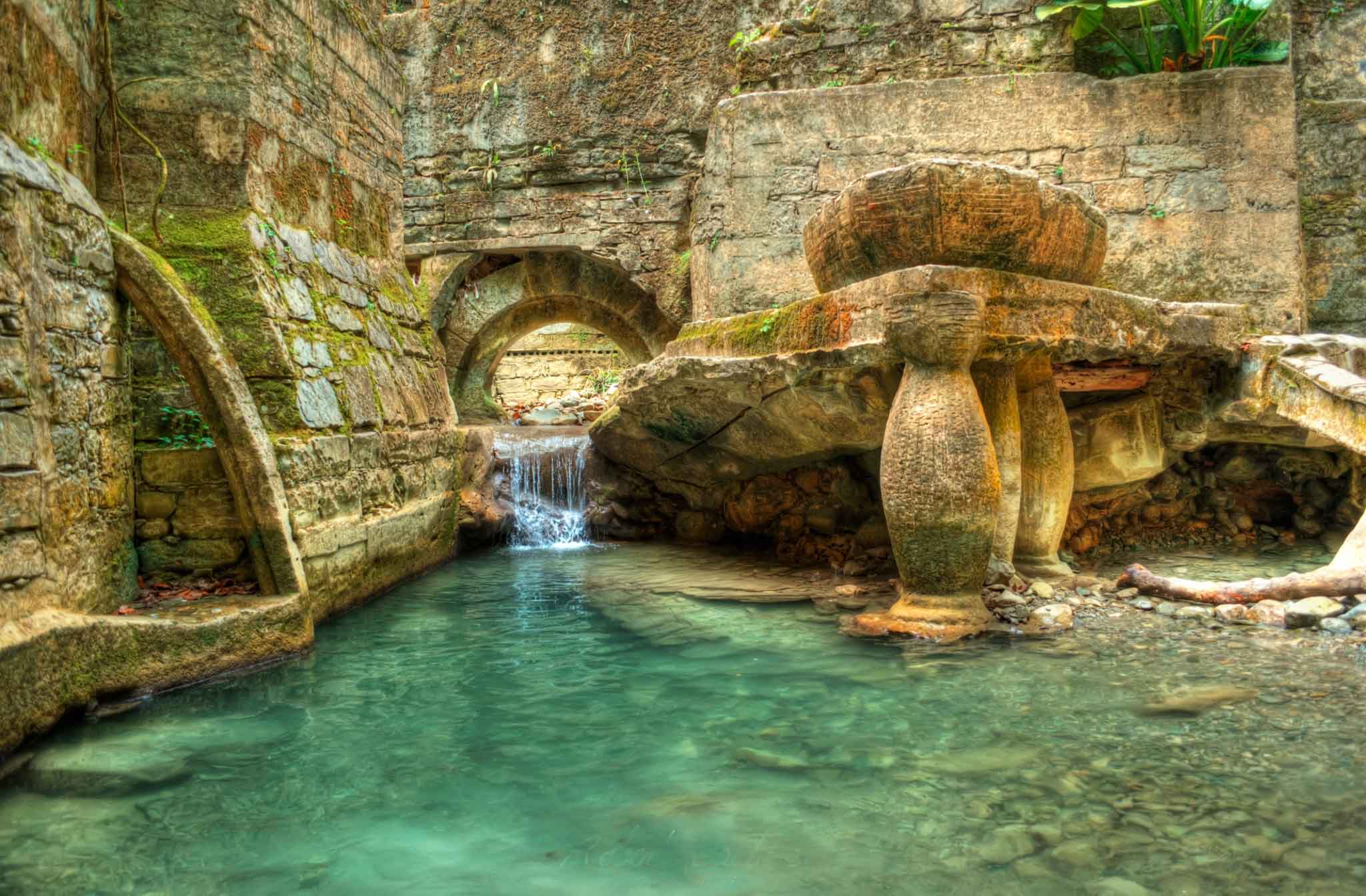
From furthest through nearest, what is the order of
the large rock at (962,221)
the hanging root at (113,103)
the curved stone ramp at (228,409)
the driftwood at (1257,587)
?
1. the hanging root at (113,103)
2. the driftwood at (1257,587)
3. the large rock at (962,221)
4. the curved stone ramp at (228,409)

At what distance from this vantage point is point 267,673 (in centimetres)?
309

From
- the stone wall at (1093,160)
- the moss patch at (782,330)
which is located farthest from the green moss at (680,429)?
the stone wall at (1093,160)

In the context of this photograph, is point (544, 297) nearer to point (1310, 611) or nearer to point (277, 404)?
point (277, 404)

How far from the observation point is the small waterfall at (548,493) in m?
6.64

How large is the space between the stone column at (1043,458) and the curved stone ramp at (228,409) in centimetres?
314

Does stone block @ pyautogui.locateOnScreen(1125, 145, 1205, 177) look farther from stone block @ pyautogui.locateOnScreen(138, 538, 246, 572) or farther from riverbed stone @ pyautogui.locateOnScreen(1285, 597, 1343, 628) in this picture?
stone block @ pyautogui.locateOnScreen(138, 538, 246, 572)

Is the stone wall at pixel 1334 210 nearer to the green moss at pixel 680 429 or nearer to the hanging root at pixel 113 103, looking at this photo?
the green moss at pixel 680 429

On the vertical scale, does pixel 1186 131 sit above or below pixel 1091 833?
above

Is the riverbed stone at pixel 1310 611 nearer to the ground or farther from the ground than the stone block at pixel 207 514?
nearer to the ground

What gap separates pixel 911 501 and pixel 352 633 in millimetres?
2381

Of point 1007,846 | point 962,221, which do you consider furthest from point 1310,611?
point 1007,846

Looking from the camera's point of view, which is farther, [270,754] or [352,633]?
[352,633]

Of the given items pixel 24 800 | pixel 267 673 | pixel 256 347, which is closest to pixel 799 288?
pixel 256 347

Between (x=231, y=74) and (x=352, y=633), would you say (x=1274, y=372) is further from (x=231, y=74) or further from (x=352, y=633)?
(x=231, y=74)
